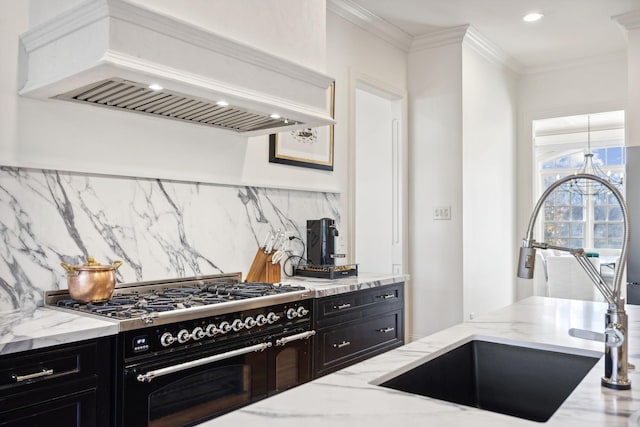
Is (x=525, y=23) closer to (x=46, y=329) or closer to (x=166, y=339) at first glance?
(x=166, y=339)

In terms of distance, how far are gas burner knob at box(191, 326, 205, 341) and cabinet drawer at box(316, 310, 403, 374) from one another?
2.56ft

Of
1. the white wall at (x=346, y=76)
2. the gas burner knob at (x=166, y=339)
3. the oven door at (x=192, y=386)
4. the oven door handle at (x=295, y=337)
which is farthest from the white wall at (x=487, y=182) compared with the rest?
the gas burner knob at (x=166, y=339)

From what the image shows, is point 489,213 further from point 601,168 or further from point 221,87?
point 221,87

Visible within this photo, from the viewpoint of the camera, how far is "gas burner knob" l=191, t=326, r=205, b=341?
6.48 ft

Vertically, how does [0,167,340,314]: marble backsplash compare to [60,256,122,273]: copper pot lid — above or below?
above

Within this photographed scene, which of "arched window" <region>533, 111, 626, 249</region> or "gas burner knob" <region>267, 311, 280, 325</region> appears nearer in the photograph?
"gas burner knob" <region>267, 311, 280, 325</region>

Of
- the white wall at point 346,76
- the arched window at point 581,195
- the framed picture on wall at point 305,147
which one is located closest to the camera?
the framed picture on wall at point 305,147

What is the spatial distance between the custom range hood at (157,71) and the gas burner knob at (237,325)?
0.90 m

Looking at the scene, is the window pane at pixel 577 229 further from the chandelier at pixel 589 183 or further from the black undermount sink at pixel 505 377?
the black undermount sink at pixel 505 377

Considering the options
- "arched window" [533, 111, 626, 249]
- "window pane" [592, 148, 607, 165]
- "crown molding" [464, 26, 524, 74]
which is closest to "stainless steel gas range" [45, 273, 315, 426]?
"crown molding" [464, 26, 524, 74]

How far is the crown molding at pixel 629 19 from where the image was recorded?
13.4ft

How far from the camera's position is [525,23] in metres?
4.31

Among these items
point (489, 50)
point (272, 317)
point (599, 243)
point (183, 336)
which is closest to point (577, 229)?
point (599, 243)

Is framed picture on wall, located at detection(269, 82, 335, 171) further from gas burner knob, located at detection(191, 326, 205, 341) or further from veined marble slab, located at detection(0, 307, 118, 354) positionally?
veined marble slab, located at detection(0, 307, 118, 354)
